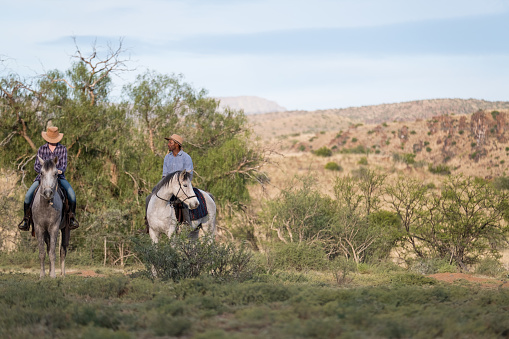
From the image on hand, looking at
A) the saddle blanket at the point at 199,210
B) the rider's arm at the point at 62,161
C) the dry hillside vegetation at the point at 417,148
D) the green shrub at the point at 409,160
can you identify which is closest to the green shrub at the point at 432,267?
the saddle blanket at the point at 199,210

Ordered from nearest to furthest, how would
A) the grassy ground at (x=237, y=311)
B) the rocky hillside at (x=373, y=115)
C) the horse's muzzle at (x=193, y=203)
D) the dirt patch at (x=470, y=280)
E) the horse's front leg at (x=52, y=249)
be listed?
1. the grassy ground at (x=237, y=311)
2. the horse's muzzle at (x=193, y=203)
3. the horse's front leg at (x=52, y=249)
4. the dirt patch at (x=470, y=280)
5. the rocky hillside at (x=373, y=115)

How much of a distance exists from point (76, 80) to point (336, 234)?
9579 millimetres

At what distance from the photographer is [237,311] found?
6949mm

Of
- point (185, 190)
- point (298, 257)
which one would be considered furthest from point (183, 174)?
point (298, 257)

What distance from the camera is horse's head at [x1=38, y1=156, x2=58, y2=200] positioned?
1040cm

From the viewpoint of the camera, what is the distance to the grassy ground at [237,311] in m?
5.90

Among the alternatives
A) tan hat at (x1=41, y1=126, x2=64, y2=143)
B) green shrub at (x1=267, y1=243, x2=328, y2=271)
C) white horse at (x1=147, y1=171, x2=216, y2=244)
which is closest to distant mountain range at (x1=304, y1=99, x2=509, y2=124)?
green shrub at (x1=267, y1=243, x2=328, y2=271)

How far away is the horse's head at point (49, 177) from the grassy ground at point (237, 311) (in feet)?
5.68

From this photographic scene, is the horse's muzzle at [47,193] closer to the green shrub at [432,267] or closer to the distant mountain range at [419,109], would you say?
the green shrub at [432,267]

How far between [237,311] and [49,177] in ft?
17.0

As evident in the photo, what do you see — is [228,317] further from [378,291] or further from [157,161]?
[157,161]

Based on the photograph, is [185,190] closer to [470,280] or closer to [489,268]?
[470,280]

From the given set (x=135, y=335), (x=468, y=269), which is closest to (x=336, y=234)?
(x=468, y=269)

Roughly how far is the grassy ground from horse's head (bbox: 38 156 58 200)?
1.73m
